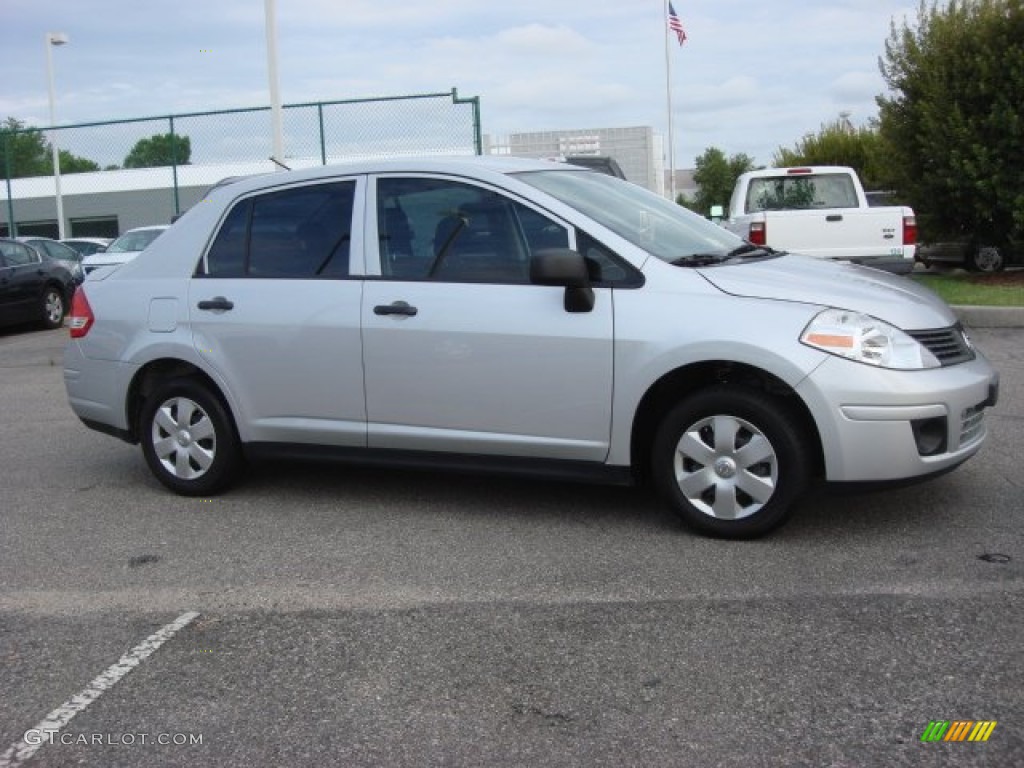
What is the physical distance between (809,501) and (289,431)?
265 centimetres

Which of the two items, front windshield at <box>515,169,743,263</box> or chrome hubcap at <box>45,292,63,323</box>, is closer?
front windshield at <box>515,169,743,263</box>

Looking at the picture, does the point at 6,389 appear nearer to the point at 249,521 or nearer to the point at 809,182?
the point at 249,521

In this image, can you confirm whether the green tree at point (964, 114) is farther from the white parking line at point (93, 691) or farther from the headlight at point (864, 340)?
the white parking line at point (93, 691)

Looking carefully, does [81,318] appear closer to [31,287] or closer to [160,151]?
[31,287]

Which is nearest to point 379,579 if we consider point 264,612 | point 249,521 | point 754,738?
point 264,612

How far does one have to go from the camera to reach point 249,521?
546cm

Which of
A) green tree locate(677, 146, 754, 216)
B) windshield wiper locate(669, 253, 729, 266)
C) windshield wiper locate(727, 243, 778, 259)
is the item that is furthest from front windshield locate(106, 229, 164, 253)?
green tree locate(677, 146, 754, 216)

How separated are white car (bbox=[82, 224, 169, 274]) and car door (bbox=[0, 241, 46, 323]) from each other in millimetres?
951

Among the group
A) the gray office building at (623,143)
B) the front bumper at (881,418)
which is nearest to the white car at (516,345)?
the front bumper at (881,418)

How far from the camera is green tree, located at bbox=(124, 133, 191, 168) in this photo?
60.0ft

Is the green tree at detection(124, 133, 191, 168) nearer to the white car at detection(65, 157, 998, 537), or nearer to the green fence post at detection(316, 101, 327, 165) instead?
the green fence post at detection(316, 101, 327, 165)

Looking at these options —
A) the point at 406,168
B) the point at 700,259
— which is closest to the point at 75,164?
the point at 406,168

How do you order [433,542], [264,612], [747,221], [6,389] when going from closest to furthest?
[264,612] → [433,542] → [6,389] → [747,221]

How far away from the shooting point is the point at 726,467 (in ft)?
15.3
